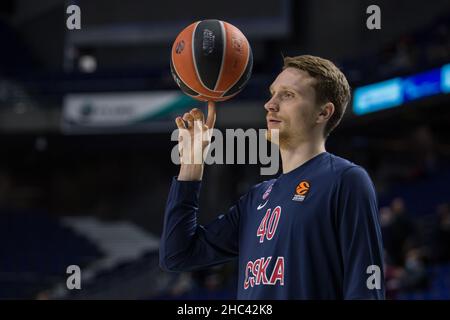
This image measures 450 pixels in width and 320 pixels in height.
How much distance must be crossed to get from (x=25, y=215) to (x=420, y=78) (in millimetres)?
10313

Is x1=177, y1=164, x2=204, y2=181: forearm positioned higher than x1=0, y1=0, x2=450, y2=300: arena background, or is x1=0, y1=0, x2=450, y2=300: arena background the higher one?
x1=0, y1=0, x2=450, y2=300: arena background

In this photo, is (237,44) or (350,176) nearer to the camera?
(350,176)

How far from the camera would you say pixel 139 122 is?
15.7 m

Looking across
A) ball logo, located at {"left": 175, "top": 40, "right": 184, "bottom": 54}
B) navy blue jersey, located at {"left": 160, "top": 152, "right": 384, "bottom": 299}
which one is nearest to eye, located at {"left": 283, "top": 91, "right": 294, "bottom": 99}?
navy blue jersey, located at {"left": 160, "top": 152, "right": 384, "bottom": 299}

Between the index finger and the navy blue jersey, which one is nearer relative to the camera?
the navy blue jersey

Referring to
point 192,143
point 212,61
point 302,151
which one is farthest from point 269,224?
point 212,61

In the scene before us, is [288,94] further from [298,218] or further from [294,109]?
[298,218]

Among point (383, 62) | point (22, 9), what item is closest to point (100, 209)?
point (22, 9)

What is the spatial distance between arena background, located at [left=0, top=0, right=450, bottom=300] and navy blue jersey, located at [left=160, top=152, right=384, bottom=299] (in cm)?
879

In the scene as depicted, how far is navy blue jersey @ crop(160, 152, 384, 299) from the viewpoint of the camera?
1965 millimetres

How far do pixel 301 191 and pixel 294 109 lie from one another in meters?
0.29

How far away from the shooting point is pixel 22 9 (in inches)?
770

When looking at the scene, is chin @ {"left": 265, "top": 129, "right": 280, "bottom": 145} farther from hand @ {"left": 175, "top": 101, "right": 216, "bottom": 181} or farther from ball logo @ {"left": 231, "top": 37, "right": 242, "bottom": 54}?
ball logo @ {"left": 231, "top": 37, "right": 242, "bottom": 54}

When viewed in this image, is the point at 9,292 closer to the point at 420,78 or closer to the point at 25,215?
the point at 25,215
